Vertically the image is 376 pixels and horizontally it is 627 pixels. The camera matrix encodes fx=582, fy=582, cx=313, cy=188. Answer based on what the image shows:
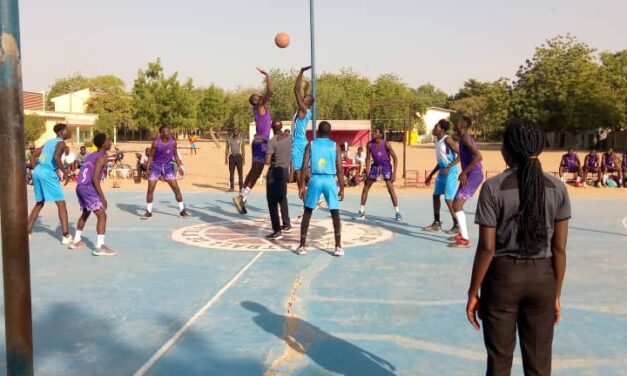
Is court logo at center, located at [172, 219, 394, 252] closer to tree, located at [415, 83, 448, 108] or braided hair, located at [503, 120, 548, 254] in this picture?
braided hair, located at [503, 120, 548, 254]

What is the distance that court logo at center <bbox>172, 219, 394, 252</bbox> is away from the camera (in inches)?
353

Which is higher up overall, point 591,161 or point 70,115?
point 70,115

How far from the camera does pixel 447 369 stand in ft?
14.0

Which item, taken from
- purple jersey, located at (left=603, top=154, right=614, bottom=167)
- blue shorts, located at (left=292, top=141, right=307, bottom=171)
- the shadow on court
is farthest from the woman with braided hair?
purple jersey, located at (left=603, top=154, right=614, bottom=167)

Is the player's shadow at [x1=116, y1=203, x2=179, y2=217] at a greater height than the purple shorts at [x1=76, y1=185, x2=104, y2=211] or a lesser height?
lesser

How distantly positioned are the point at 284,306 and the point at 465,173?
3.88 meters

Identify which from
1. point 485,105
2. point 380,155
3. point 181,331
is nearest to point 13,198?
point 181,331

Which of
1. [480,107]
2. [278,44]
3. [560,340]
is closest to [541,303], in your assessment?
[560,340]

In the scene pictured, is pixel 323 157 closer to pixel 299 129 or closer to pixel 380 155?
pixel 299 129

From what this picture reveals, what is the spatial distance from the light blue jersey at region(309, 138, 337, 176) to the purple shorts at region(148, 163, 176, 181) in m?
4.66

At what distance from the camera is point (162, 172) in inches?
455

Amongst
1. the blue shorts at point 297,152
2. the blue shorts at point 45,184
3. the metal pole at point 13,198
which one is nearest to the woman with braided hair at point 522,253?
the metal pole at point 13,198

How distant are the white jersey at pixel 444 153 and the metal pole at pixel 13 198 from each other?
7595mm

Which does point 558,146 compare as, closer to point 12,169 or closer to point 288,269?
point 288,269
